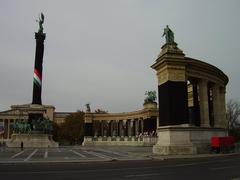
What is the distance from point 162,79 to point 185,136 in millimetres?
7836

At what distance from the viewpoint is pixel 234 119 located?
307ft

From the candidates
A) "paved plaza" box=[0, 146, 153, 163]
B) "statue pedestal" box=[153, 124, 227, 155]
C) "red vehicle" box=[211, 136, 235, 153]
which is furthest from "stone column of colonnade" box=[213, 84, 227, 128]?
"paved plaza" box=[0, 146, 153, 163]

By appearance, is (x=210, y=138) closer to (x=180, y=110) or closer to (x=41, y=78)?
(x=180, y=110)

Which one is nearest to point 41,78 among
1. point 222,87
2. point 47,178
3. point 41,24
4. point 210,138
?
point 41,24

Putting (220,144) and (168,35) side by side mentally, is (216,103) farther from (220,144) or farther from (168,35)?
(168,35)

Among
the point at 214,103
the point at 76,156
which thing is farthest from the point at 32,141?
Result: the point at 214,103

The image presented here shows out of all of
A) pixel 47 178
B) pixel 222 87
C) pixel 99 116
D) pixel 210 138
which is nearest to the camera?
pixel 47 178

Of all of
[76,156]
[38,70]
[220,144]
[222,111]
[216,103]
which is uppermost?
[38,70]

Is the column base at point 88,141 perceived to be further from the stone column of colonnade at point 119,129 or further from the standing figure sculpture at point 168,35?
the standing figure sculpture at point 168,35

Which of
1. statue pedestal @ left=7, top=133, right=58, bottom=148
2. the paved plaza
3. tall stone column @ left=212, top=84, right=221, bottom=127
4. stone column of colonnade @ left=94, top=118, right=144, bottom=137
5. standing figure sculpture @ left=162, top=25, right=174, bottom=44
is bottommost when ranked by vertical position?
the paved plaza

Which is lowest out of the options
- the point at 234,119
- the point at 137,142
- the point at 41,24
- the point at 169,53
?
the point at 137,142

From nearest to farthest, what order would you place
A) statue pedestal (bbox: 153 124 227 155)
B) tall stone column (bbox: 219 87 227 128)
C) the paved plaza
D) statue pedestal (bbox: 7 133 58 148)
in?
the paved plaza → statue pedestal (bbox: 153 124 227 155) → tall stone column (bbox: 219 87 227 128) → statue pedestal (bbox: 7 133 58 148)

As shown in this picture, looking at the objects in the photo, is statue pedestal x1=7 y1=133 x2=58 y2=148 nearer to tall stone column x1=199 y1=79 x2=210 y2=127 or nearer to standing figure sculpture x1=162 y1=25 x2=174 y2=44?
tall stone column x1=199 y1=79 x2=210 y2=127

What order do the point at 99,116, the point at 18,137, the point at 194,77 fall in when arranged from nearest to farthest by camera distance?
the point at 194,77, the point at 18,137, the point at 99,116
